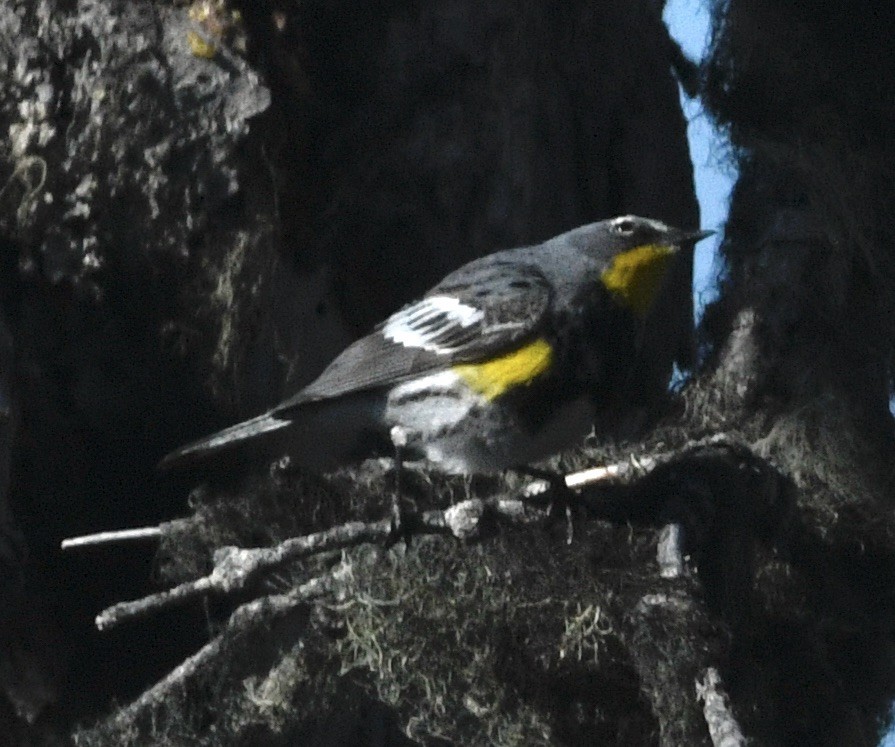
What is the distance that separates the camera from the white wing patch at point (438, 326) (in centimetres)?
384

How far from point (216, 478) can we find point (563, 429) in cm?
68

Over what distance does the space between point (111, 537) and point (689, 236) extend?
4.12 ft

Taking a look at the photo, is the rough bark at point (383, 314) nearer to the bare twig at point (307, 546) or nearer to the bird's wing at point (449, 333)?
the bare twig at point (307, 546)

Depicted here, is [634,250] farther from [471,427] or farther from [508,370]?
[471,427]

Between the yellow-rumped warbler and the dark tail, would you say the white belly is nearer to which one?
the yellow-rumped warbler

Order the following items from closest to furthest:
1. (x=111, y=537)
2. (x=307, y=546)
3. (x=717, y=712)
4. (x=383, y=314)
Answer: (x=717, y=712) < (x=307, y=546) < (x=111, y=537) < (x=383, y=314)

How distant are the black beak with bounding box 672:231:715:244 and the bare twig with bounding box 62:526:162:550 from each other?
3.77 feet

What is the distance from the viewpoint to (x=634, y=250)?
13.3ft

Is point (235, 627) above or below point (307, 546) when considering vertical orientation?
below

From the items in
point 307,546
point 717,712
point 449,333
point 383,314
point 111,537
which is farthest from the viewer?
point 383,314

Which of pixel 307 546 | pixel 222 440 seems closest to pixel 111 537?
pixel 222 440

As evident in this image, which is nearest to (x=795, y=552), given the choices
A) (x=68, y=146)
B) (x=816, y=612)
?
(x=816, y=612)

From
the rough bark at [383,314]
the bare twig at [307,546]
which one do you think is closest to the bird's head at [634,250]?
the rough bark at [383,314]

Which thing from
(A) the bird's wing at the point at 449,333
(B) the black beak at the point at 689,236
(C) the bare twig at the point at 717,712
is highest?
(B) the black beak at the point at 689,236
